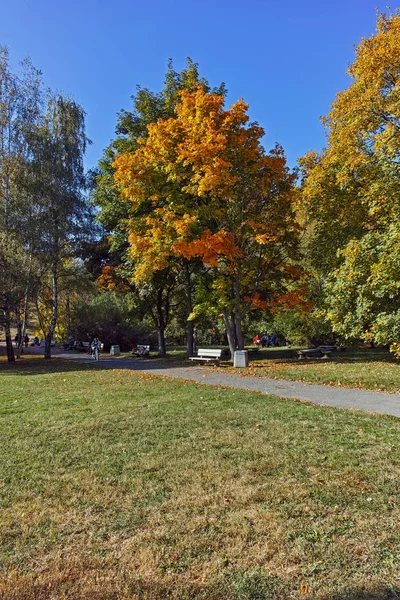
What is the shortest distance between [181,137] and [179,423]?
12.0 metres

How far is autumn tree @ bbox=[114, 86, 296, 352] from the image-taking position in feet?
47.7

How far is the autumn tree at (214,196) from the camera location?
1455 centimetres

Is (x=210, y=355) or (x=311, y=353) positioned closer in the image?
(x=210, y=355)

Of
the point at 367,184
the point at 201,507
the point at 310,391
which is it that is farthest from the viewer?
the point at 367,184

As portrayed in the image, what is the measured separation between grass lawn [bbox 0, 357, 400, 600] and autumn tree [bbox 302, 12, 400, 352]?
6.32m

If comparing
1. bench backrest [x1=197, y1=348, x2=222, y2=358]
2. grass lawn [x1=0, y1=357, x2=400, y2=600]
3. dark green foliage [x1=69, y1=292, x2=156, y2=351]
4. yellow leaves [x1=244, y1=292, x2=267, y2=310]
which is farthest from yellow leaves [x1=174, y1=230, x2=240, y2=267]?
dark green foliage [x1=69, y1=292, x2=156, y2=351]

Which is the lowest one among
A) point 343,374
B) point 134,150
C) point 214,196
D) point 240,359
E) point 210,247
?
point 343,374

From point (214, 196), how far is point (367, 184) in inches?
224

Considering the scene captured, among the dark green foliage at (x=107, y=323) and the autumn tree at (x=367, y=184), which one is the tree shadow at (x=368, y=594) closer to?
the autumn tree at (x=367, y=184)

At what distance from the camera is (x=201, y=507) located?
3674 millimetres

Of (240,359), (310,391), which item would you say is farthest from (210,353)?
(310,391)

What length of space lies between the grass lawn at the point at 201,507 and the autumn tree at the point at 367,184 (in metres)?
6.32


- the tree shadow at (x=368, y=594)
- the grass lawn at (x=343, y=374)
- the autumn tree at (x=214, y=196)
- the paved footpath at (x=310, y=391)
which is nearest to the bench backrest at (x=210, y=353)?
the autumn tree at (x=214, y=196)

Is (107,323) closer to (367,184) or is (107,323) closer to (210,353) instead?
(210,353)
